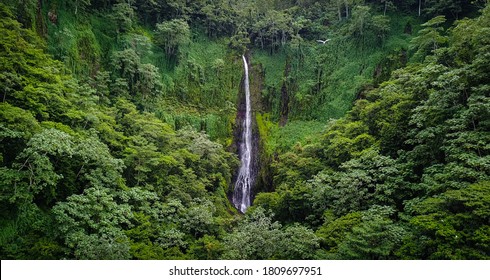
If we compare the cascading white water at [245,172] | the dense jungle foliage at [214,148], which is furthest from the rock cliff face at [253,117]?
the dense jungle foliage at [214,148]

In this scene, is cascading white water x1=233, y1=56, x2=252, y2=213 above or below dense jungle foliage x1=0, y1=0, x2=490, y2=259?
below

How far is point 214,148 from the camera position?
2627 centimetres

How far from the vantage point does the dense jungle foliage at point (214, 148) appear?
45.1 ft

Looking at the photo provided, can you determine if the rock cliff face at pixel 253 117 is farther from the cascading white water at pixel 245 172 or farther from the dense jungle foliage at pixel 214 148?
the dense jungle foliage at pixel 214 148

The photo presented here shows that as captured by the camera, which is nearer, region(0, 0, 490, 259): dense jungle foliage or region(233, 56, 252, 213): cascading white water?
region(0, 0, 490, 259): dense jungle foliage

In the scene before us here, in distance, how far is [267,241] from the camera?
50.7 ft

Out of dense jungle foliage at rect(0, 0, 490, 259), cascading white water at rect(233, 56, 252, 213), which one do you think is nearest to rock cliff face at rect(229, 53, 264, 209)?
cascading white water at rect(233, 56, 252, 213)

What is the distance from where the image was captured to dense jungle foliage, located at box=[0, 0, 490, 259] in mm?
13758

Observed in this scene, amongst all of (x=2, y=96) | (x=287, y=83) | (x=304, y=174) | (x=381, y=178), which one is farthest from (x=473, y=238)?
(x=287, y=83)

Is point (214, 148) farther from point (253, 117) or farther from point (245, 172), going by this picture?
point (253, 117)

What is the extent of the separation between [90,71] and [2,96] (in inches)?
481

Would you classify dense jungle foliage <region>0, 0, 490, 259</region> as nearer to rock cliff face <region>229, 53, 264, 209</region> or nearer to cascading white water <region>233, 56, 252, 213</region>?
rock cliff face <region>229, 53, 264, 209</region>

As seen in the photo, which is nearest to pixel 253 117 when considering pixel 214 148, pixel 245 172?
pixel 245 172

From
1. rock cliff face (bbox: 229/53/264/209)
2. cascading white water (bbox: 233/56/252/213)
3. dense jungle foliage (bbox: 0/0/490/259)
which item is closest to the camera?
dense jungle foliage (bbox: 0/0/490/259)
